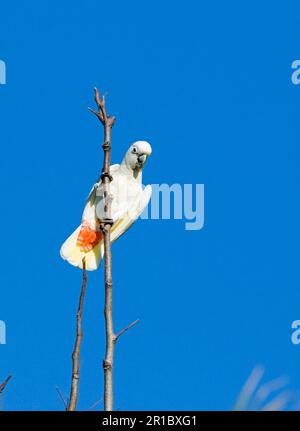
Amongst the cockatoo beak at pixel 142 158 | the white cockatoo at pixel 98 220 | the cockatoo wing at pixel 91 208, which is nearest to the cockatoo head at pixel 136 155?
the cockatoo beak at pixel 142 158

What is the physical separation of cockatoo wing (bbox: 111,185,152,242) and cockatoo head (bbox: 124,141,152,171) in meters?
0.40

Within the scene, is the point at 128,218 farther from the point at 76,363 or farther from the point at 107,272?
the point at 76,363

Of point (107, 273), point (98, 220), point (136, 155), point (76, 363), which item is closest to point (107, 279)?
point (107, 273)

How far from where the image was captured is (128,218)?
303 inches

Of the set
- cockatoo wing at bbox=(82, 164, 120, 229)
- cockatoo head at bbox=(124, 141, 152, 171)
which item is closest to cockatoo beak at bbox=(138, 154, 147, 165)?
cockatoo head at bbox=(124, 141, 152, 171)

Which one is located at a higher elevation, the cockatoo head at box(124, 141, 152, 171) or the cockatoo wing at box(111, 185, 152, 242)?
the cockatoo head at box(124, 141, 152, 171)

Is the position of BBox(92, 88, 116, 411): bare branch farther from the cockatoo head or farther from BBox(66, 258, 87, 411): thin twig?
the cockatoo head

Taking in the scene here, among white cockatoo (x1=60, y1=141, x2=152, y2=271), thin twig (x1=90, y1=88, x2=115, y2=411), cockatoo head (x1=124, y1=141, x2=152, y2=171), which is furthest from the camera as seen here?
cockatoo head (x1=124, y1=141, x2=152, y2=171)

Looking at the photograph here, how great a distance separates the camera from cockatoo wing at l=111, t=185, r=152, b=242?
766cm

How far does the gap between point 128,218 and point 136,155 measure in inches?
28.6
